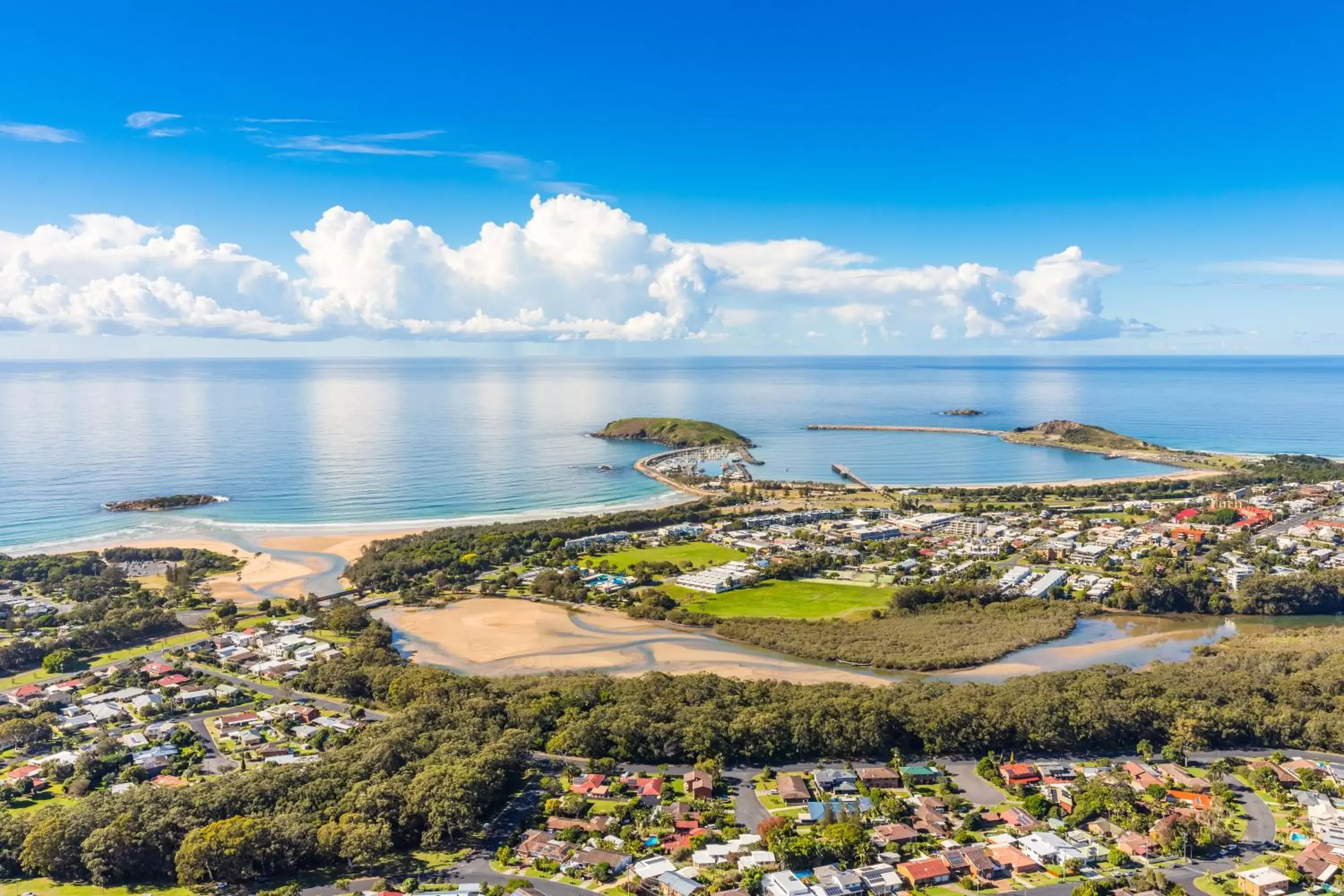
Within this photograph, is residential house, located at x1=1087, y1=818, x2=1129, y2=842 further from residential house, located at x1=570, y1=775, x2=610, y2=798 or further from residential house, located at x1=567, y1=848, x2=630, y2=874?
residential house, located at x1=570, y1=775, x2=610, y2=798

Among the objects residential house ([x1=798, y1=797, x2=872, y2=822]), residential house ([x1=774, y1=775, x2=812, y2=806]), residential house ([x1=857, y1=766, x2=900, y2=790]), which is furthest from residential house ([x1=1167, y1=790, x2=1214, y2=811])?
residential house ([x1=774, y1=775, x2=812, y2=806])

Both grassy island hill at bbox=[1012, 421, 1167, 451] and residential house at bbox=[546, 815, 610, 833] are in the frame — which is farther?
grassy island hill at bbox=[1012, 421, 1167, 451]

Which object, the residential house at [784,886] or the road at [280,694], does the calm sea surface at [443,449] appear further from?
the residential house at [784,886]

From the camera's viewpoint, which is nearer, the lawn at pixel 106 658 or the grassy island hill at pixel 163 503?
the lawn at pixel 106 658

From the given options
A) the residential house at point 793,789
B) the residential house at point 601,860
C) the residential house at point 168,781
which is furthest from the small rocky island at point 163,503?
the residential house at point 793,789

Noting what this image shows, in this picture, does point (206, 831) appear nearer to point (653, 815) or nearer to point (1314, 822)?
point (653, 815)

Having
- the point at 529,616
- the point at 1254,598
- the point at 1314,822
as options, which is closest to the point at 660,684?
the point at 529,616

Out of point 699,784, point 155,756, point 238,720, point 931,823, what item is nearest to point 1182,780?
point 931,823
